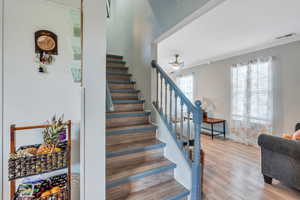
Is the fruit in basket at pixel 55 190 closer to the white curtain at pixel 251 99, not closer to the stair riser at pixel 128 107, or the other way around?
the stair riser at pixel 128 107

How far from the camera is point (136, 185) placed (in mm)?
1661

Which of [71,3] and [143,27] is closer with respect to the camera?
[71,3]

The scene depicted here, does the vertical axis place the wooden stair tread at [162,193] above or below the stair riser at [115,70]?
below

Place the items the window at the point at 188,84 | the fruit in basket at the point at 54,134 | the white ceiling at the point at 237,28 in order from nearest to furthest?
the fruit in basket at the point at 54,134, the white ceiling at the point at 237,28, the window at the point at 188,84

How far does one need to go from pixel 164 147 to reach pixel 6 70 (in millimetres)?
2049

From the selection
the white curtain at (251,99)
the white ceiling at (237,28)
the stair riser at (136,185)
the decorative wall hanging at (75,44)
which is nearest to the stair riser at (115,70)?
the white ceiling at (237,28)

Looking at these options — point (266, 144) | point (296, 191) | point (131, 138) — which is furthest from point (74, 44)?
point (296, 191)

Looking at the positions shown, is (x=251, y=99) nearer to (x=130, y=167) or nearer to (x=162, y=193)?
(x=162, y=193)

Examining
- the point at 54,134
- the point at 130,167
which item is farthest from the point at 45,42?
the point at 130,167

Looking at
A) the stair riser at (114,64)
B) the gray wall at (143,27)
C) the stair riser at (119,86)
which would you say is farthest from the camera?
the stair riser at (114,64)

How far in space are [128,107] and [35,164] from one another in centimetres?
165

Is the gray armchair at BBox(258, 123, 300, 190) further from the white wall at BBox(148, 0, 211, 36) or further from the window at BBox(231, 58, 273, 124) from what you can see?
the white wall at BBox(148, 0, 211, 36)

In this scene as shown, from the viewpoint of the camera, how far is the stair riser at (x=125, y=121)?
2.28 metres

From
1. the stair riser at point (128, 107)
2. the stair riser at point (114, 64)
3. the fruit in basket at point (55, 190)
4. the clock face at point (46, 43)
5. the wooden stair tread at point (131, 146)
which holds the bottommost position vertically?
the fruit in basket at point (55, 190)
